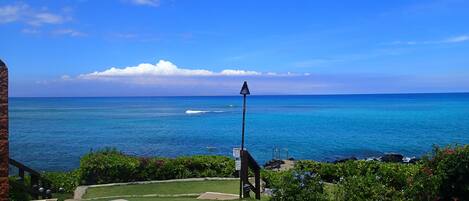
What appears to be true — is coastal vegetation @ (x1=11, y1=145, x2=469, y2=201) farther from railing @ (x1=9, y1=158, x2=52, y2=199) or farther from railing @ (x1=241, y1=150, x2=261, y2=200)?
railing @ (x1=241, y1=150, x2=261, y2=200)

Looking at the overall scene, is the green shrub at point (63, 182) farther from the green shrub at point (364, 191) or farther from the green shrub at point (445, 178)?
the green shrub at point (445, 178)

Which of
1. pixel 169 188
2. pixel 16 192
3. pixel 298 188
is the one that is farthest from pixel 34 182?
pixel 298 188

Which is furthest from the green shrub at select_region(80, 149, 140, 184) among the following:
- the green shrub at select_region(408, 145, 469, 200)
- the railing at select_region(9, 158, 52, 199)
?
the green shrub at select_region(408, 145, 469, 200)

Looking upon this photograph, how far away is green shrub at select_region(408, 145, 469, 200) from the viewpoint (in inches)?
349

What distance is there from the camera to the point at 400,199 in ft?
30.8

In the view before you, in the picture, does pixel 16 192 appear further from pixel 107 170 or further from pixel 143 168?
pixel 143 168

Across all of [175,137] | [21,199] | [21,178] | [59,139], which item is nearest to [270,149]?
[175,137]

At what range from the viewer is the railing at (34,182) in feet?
53.8

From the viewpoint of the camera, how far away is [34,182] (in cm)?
1834

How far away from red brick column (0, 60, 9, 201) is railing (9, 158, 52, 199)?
1085 centimetres

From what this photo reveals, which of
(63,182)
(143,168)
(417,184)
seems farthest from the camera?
(63,182)

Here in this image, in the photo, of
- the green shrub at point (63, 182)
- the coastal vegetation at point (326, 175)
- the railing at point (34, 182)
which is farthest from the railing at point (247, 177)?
the green shrub at point (63, 182)

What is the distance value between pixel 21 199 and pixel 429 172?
A: 9508 mm

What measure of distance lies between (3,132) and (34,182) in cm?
1386
